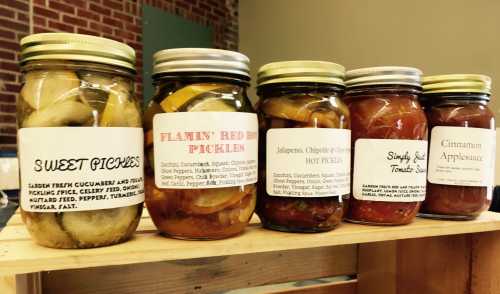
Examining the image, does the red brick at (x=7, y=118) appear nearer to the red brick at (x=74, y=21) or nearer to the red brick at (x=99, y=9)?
the red brick at (x=74, y=21)

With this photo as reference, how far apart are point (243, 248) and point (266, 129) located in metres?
0.15

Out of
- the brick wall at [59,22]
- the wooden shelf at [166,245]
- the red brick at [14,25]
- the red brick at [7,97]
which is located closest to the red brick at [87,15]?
the brick wall at [59,22]

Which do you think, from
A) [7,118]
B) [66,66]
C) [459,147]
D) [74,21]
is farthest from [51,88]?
[74,21]

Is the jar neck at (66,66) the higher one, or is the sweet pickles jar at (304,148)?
the jar neck at (66,66)

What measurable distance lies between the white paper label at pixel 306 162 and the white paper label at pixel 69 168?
7.2 inches

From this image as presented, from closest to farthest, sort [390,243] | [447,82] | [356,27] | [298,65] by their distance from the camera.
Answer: [298,65] → [447,82] → [390,243] → [356,27]

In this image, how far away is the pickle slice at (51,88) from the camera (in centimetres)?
43

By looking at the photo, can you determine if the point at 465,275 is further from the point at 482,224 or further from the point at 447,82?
the point at 447,82

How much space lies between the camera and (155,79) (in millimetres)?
513

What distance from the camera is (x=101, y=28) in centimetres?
271

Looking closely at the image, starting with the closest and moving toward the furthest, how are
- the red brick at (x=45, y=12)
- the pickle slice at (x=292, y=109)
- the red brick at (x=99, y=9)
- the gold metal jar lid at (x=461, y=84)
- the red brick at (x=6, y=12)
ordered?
the pickle slice at (x=292, y=109) < the gold metal jar lid at (x=461, y=84) < the red brick at (x=6, y=12) < the red brick at (x=45, y=12) < the red brick at (x=99, y=9)

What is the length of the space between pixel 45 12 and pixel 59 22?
89 mm

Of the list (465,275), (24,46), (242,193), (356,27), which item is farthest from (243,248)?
(356,27)

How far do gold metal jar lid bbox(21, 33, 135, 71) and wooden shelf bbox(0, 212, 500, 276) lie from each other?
189mm
